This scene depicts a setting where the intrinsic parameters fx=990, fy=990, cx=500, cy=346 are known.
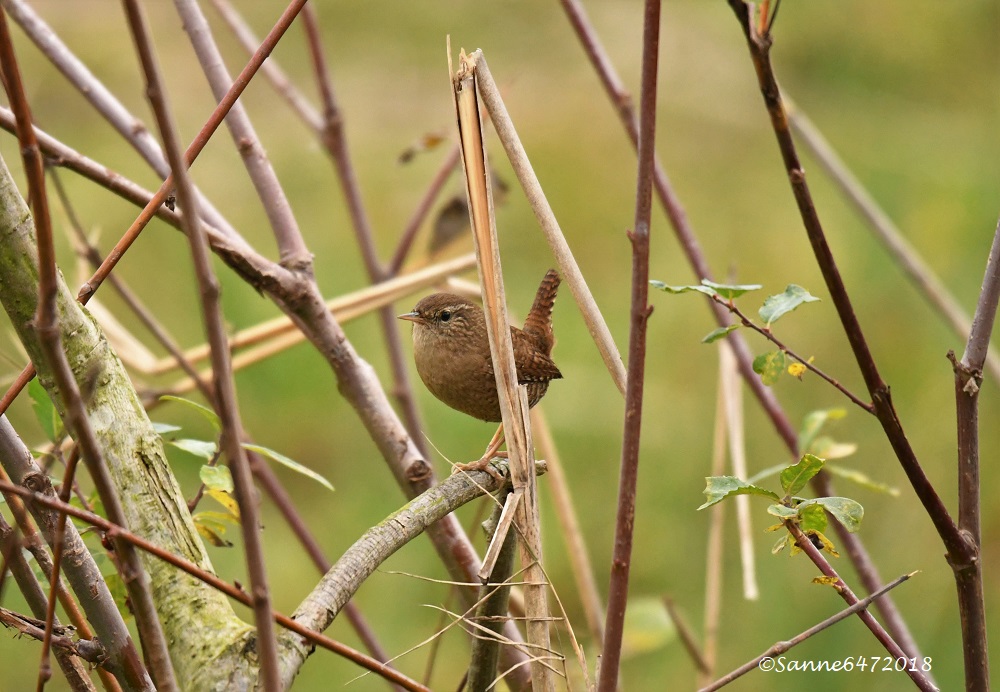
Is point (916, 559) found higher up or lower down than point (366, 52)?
lower down

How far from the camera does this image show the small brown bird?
2463 millimetres

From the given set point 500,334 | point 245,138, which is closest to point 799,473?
point 500,334

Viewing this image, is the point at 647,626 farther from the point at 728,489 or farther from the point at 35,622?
the point at 35,622

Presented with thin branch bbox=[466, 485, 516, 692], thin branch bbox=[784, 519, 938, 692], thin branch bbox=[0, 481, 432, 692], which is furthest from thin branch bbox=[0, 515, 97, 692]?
thin branch bbox=[784, 519, 938, 692]

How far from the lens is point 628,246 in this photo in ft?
16.3

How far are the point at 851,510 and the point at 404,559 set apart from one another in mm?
3042

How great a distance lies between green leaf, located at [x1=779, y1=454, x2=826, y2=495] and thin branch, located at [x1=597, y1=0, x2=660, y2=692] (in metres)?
0.26

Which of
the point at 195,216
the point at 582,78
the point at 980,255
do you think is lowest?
the point at 195,216

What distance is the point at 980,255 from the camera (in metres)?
4.62

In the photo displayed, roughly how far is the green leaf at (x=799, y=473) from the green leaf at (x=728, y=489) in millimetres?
34

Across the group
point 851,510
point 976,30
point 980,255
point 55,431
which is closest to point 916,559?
point 980,255

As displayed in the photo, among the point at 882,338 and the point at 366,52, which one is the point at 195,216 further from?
the point at 366,52

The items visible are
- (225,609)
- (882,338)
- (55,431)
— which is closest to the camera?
(225,609)

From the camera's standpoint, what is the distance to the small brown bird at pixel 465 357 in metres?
2.46
